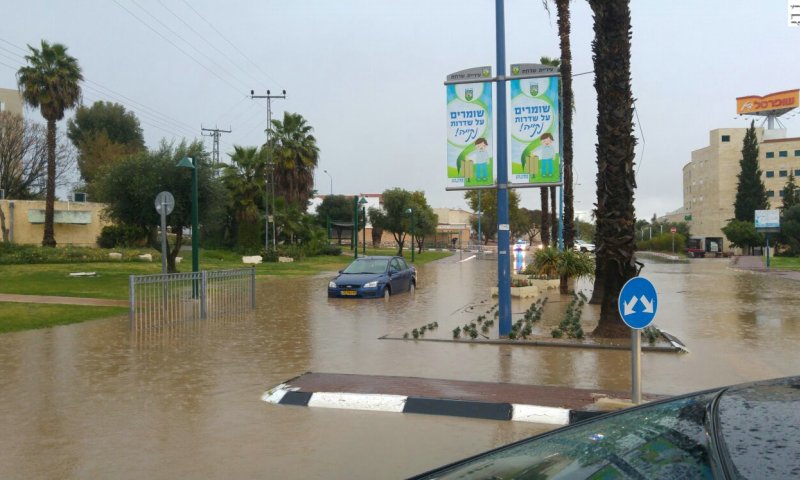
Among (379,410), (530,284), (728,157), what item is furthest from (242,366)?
(728,157)

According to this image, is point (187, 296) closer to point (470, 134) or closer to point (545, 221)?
point (470, 134)

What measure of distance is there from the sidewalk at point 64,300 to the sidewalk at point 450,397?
11.0 meters

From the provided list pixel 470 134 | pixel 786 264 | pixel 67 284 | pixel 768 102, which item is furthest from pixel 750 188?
pixel 67 284

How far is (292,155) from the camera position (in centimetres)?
4822

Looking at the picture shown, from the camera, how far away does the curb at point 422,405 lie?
21.4ft

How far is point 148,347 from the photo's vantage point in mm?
10953

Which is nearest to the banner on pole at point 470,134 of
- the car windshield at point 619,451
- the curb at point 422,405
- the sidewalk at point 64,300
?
the curb at point 422,405

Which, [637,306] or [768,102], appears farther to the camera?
[768,102]

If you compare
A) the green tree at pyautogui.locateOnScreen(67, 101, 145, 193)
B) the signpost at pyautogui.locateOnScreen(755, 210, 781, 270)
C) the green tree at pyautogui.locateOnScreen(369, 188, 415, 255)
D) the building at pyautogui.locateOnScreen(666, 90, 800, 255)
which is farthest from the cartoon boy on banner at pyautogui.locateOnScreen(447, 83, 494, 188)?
the building at pyautogui.locateOnScreen(666, 90, 800, 255)

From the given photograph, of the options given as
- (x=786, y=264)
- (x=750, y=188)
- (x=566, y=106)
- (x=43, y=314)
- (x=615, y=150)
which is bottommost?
(x=786, y=264)

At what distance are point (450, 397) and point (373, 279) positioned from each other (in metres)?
12.9

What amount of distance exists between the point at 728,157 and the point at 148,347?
9438cm

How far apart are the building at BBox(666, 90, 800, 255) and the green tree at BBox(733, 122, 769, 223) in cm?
937

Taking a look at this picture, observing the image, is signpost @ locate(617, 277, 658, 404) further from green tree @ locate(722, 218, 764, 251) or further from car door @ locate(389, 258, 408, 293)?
green tree @ locate(722, 218, 764, 251)
